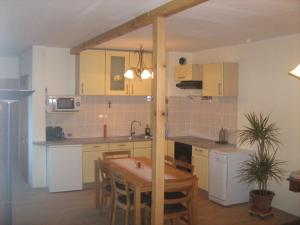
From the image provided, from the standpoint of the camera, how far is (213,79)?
620 centimetres

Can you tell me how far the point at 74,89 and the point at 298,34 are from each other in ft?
13.0

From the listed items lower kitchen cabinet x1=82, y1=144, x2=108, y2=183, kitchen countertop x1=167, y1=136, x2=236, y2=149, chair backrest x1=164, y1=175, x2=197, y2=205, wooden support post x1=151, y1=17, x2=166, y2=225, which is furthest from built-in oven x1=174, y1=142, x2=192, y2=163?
wooden support post x1=151, y1=17, x2=166, y2=225

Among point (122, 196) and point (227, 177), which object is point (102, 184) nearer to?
point (122, 196)

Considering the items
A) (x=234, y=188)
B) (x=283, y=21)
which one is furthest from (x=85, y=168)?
(x=283, y=21)

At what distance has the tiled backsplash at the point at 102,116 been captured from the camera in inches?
269

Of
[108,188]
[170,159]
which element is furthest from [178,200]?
[108,188]

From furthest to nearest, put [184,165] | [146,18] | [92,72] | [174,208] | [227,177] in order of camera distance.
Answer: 1. [92,72]
2. [227,177]
3. [184,165]
4. [174,208]
5. [146,18]

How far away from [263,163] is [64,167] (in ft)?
10.8

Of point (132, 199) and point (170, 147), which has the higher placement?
point (170, 147)

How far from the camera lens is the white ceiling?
11.4 feet

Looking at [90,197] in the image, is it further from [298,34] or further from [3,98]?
[298,34]

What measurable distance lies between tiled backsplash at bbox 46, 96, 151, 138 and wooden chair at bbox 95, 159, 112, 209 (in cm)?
169

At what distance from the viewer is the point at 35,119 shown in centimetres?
643

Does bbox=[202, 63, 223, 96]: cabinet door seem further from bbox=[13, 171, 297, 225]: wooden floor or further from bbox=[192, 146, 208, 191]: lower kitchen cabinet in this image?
bbox=[13, 171, 297, 225]: wooden floor
